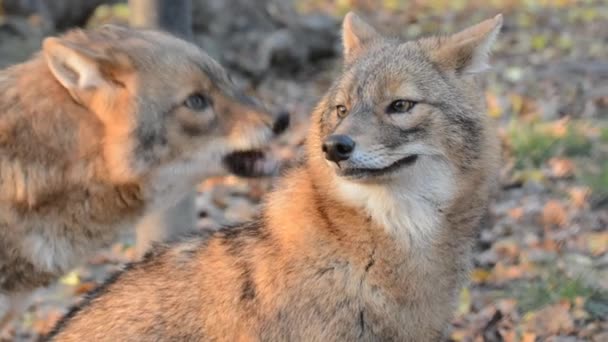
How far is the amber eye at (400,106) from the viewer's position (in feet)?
15.9

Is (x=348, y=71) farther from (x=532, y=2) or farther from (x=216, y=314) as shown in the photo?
(x=532, y=2)

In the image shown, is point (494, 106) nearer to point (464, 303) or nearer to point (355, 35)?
point (464, 303)

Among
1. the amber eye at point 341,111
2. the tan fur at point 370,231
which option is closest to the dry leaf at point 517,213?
the tan fur at point 370,231

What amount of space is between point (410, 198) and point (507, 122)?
578 cm

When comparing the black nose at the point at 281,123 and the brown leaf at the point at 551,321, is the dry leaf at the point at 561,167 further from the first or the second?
the black nose at the point at 281,123

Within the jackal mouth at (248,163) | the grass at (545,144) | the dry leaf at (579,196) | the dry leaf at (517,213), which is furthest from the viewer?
the grass at (545,144)

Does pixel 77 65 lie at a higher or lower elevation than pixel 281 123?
higher

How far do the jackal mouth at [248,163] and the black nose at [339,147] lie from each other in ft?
2.99

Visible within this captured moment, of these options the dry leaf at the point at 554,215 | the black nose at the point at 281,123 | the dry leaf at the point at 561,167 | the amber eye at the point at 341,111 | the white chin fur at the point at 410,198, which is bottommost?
the dry leaf at the point at 554,215

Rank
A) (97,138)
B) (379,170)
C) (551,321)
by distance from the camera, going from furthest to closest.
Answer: (551,321)
(97,138)
(379,170)

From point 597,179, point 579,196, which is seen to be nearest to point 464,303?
point 579,196

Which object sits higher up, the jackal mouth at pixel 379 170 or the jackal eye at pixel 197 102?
the jackal eye at pixel 197 102

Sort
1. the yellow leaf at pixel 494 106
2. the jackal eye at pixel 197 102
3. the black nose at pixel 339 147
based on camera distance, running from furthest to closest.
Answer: the yellow leaf at pixel 494 106
the jackal eye at pixel 197 102
the black nose at pixel 339 147

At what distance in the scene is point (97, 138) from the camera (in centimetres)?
519
